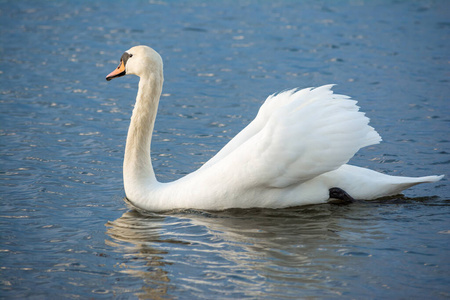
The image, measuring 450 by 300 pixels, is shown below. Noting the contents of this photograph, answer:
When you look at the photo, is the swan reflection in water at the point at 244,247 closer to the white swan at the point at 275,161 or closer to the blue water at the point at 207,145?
the blue water at the point at 207,145

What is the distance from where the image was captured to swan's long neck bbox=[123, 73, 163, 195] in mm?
7934

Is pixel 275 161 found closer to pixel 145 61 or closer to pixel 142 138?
pixel 142 138

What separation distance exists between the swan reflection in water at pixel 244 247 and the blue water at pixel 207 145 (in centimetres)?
2

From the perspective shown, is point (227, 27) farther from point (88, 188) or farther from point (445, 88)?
point (88, 188)

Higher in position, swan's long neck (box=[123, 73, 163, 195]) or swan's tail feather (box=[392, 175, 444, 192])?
swan's long neck (box=[123, 73, 163, 195])

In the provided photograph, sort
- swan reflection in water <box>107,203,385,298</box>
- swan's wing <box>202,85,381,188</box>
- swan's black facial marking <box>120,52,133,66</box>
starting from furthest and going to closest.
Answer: swan's black facial marking <box>120,52,133,66</box> → swan's wing <box>202,85,381,188</box> → swan reflection in water <box>107,203,385,298</box>

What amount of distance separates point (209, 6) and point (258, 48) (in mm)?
5278

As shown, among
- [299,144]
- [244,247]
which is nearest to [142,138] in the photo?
[299,144]

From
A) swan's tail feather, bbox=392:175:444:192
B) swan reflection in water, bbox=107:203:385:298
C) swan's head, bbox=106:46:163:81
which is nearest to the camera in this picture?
swan reflection in water, bbox=107:203:385:298

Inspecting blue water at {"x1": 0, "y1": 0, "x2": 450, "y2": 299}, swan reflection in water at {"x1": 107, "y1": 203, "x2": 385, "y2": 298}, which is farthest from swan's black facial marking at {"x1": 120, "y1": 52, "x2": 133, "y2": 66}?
swan reflection in water at {"x1": 107, "y1": 203, "x2": 385, "y2": 298}

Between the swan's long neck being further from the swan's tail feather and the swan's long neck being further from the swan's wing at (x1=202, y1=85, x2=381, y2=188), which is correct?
the swan's tail feather

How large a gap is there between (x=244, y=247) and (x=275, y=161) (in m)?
0.95

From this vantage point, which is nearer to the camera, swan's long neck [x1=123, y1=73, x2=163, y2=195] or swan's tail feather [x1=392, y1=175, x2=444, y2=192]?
swan's tail feather [x1=392, y1=175, x2=444, y2=192]

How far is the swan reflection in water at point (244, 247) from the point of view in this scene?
5914 mm
